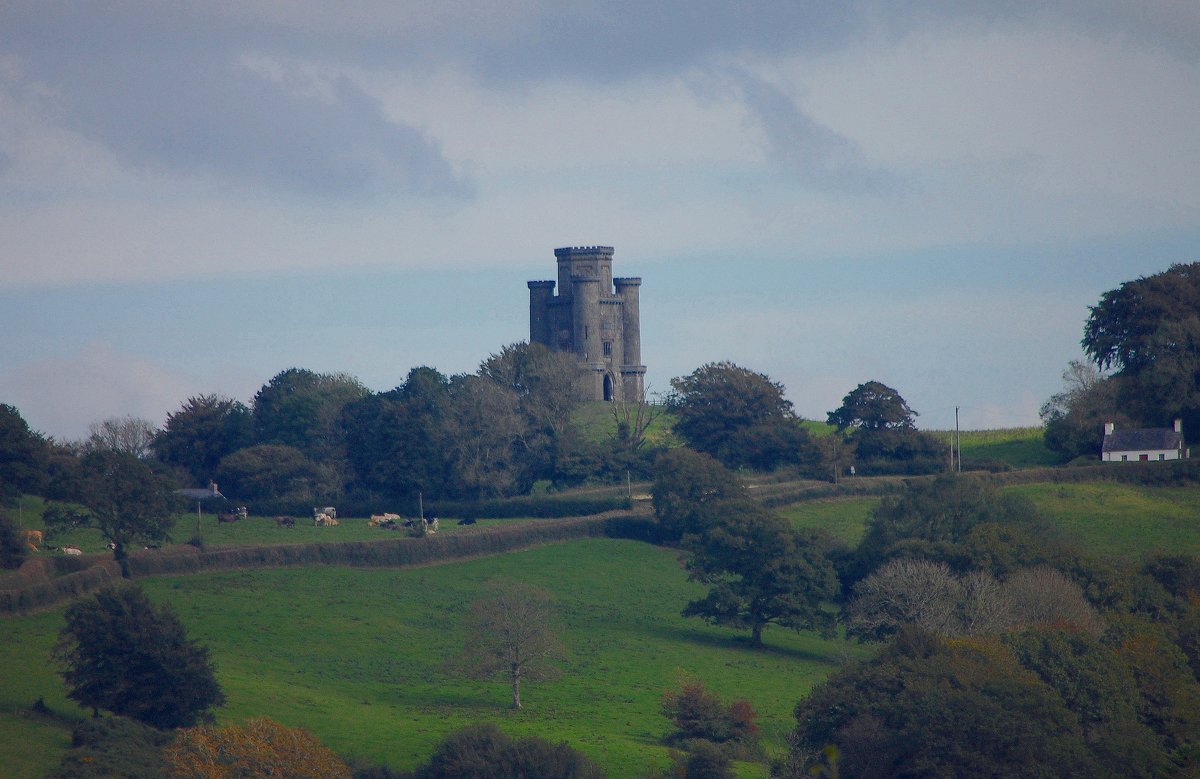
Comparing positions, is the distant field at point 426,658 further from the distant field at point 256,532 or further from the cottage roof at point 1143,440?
the cottage roof at point 1143,440

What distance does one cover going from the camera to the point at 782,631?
64.4 meters

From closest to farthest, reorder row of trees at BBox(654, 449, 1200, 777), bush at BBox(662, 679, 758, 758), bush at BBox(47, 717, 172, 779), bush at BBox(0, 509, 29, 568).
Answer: bush at BBox(47, 717, 172, 779), row of trees at BBox(654, 449, 1200, 777), bush at BBox(662, 679, 758, 758), bush at BBox(0, 509, 29, 568)

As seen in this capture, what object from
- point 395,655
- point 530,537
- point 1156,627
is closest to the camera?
point 1156,627

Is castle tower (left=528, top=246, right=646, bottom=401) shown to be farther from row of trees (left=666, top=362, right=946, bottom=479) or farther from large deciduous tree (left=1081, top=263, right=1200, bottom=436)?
large deciduous tree (left=1081, top=263, right=1200, bottom=436)

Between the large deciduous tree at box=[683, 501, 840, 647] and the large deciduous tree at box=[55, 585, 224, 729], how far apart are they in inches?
980

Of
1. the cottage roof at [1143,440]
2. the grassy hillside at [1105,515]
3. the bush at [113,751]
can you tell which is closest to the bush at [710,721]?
the bush at [113,751]

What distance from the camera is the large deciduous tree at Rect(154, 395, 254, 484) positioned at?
9906 centimetres

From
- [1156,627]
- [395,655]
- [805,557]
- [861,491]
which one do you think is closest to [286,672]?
[395,655]

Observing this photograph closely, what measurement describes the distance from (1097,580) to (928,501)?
12.6 meters

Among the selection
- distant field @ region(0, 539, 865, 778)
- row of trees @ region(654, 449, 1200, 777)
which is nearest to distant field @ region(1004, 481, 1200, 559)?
row of trees @ region(654, 449, 1200, 777)

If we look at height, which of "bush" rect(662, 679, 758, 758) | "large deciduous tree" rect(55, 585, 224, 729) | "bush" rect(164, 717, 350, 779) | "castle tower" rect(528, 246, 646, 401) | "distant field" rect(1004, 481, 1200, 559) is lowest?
"bush" rect(662, 679, 758, 758)

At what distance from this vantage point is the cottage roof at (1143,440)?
87438 millimetres

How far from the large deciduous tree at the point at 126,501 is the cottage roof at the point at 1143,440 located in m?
55.4

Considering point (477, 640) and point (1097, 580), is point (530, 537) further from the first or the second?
point (1097, 580)
